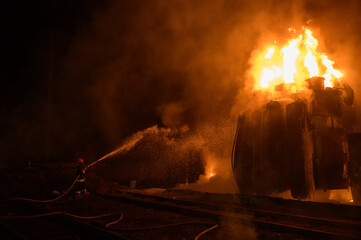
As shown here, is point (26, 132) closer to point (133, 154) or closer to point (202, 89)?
point (133, 154)

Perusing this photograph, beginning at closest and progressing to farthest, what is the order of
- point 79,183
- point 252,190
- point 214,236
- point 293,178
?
1. point 214,236
2. point 293,178
3. point 252,190
4. point 79,183

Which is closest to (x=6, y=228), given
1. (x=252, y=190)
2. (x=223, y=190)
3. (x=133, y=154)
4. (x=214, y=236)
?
(x=214, y=236)

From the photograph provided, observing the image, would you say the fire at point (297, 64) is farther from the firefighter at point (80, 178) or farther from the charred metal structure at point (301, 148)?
the firefighter at point (80, 178)

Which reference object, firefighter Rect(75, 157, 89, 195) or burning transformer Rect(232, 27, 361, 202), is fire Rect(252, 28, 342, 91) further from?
firefighter Rect(75, 157, 89, 195)

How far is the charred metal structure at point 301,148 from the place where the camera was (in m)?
9.25

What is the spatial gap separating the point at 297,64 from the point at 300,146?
4.02 metres

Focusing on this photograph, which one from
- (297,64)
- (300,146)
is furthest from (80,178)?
(297,64)

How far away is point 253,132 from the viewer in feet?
34.4

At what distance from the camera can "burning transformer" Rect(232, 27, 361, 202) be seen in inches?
365

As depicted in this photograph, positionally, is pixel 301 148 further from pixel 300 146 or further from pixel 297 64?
pixel 297 64

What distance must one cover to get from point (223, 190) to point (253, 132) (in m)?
3.75

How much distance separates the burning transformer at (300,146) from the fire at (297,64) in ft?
3.20

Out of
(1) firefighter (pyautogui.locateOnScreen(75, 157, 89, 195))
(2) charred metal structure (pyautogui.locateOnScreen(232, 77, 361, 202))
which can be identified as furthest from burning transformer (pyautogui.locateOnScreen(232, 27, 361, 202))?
(1) firefighter (pyautogui.locateOnScreen(75, 157, 89, 195))

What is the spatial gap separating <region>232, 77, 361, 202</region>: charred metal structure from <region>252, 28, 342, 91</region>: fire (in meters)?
1.39
